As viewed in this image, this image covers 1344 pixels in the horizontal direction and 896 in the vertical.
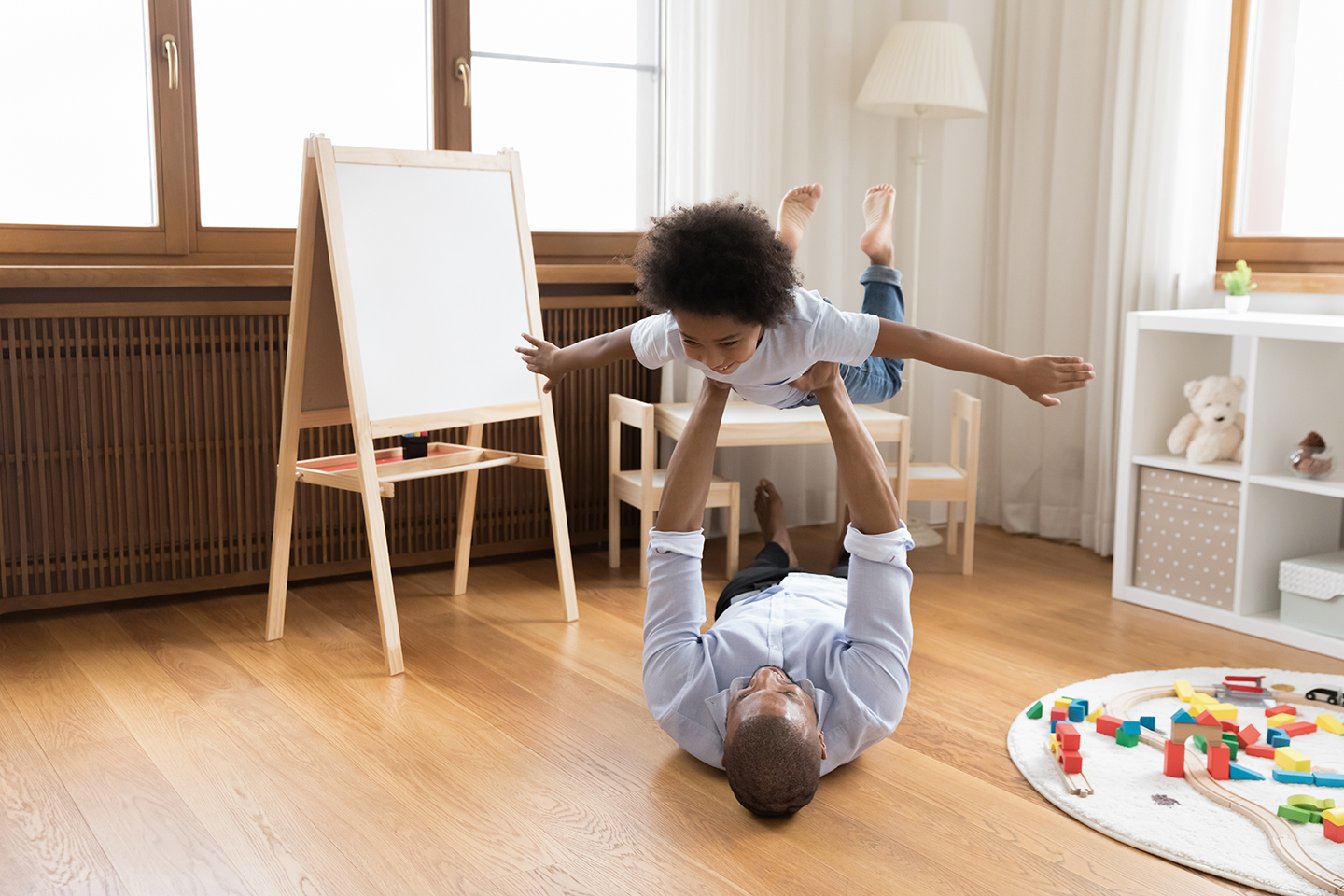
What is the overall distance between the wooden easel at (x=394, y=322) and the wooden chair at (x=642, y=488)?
12.6 inches

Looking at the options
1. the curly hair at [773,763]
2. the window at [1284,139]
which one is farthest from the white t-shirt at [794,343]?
the window at [1284,139]

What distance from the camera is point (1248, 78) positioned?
3.26 metres

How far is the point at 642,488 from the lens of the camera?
3129 millimetres

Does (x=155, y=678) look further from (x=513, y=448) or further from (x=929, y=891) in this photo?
(x=929, y=891)

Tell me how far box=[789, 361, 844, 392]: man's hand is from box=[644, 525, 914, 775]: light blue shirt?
0.85 ft

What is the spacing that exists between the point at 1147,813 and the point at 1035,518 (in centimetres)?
202

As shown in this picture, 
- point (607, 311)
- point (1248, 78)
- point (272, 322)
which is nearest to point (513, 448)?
point (607, 311)

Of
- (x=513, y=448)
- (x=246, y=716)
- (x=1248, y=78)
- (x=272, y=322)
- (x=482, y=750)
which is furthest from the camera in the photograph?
(x=513, y=448)

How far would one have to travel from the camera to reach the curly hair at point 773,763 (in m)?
1.69

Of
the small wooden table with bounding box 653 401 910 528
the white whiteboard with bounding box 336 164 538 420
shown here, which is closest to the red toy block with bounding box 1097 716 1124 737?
the small wooden table with bounding box 653 401 910 528

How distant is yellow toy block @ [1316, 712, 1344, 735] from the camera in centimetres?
219

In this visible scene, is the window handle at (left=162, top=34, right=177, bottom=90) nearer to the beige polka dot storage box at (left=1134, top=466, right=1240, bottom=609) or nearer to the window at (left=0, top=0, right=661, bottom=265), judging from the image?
the window at (left=0, top=0, right=661, bottom=265)

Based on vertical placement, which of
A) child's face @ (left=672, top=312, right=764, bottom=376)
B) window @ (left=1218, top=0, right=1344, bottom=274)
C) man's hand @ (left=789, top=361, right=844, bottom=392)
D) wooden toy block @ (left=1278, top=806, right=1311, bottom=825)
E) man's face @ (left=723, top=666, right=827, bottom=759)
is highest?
window @ (left=1218, top=0, right=1344, bottom=274)

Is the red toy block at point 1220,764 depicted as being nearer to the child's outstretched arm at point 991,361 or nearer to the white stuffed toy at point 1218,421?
the child's outstretched arm at point 991,361
